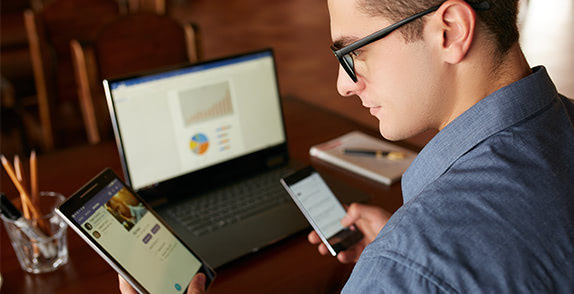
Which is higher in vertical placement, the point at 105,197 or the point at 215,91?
the point at 215,91

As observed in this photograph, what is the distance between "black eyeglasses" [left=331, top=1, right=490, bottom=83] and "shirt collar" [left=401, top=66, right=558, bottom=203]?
0.40 feet

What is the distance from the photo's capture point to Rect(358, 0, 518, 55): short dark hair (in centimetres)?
68

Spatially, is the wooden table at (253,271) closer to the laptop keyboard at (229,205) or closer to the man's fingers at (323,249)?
the man's fingers at (323,249)

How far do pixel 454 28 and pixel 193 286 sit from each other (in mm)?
575

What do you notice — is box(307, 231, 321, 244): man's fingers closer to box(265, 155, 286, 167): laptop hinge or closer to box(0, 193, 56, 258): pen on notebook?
box(265, 155, 286, 167): laptop hinge

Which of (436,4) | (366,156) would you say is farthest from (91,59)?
(436,4)

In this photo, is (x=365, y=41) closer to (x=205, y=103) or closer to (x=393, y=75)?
(x=393, y=75)

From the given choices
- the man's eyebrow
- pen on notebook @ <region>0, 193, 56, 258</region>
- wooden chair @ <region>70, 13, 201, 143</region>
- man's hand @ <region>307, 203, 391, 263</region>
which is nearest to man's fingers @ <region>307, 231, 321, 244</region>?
man's hand @ <region>307, 203, 391, 263</region>

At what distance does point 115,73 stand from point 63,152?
51cm

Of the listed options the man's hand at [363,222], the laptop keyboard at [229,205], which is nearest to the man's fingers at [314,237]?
the man's hand at [363,222]

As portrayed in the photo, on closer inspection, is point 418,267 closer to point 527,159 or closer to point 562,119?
point 527,159

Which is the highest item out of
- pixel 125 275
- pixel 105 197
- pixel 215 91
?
pixel 215 91

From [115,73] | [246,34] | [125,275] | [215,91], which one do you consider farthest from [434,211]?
[246,34]

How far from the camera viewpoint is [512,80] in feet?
2.43
